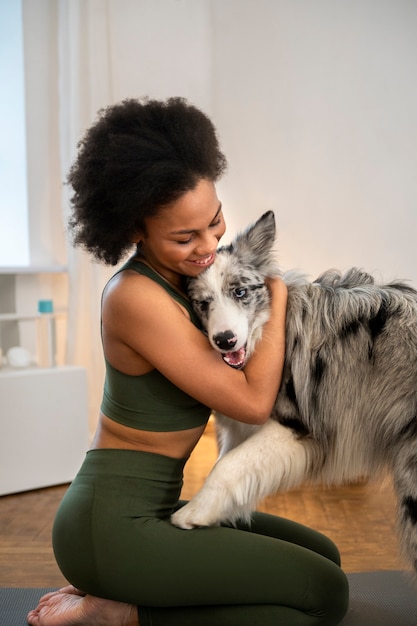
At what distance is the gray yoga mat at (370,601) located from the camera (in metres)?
2.01

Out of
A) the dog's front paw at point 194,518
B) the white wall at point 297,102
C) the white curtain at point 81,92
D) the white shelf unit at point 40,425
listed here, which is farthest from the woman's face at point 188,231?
the white wall at point 297,102

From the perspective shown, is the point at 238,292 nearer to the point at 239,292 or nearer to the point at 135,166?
the point at 239,292

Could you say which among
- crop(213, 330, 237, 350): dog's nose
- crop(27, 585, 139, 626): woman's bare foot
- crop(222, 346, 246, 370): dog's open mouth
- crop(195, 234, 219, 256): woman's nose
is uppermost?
crop(195, 234, 219, 256): woman's nose

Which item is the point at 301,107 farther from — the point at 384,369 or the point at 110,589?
the point at 110,589

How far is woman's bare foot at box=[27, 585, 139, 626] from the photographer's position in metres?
1.75

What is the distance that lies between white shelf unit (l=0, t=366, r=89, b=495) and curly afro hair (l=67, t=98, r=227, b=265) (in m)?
1.89

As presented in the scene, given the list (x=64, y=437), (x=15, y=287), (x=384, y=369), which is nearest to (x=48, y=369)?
(x=64, y=437)

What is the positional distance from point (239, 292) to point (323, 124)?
2.79 m

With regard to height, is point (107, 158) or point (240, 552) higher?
point (107, 158)

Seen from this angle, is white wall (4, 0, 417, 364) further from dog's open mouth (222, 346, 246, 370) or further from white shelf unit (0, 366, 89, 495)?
dog's open mouth (222, 346, 246, 370)

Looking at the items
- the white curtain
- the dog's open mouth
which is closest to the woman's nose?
the dog's open mouth

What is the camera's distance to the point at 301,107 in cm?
428

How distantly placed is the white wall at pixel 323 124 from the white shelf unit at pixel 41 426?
1.54m

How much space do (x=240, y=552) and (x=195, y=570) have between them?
0.12 m
